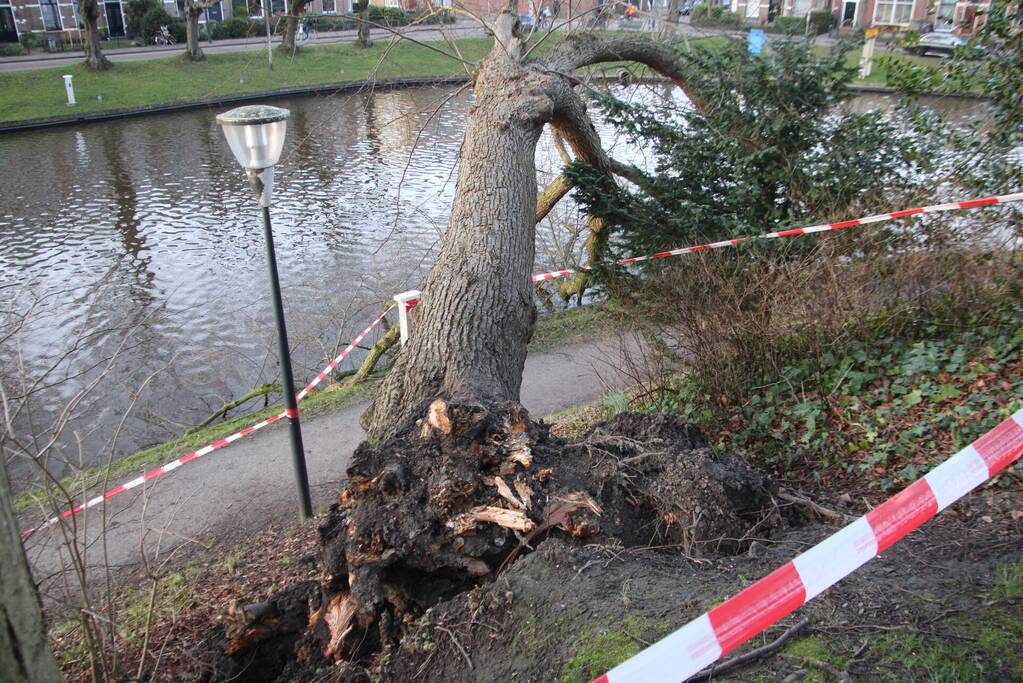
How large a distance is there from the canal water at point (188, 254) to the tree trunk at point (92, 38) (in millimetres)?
6718

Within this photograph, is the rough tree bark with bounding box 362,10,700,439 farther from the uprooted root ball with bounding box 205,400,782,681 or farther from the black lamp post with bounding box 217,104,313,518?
the black lamp post with bounding box 217,104,313,518

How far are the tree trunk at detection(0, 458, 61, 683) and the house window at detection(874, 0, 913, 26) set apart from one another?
1764 inches

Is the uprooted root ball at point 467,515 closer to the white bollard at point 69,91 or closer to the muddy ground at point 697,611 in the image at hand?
the muddy ground at point 697,611

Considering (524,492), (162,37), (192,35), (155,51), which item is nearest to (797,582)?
(524,492)

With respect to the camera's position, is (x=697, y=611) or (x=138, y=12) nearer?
(x=697, y=611)

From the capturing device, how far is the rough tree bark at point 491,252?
551cm

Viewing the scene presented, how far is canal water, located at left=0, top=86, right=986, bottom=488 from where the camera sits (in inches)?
419

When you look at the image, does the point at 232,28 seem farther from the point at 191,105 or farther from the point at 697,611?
the point at 697,611

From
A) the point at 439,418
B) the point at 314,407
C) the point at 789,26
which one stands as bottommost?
the point at 314,407

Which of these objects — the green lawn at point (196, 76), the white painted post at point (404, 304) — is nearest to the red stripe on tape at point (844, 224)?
the white painted post at point (404, 304)

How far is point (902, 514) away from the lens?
3312 millimetres

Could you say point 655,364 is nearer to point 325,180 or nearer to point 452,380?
point 452,380

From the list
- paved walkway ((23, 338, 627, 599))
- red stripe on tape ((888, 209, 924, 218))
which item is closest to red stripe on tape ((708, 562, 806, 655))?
paved walkway ((23, 338, 627, 599))

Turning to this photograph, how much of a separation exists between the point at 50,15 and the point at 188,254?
31144 mm
